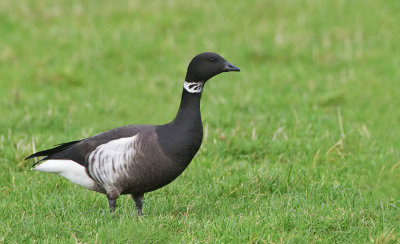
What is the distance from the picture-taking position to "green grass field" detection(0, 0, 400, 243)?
5.96 m

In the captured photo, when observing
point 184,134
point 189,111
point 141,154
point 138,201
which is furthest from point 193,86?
point 138,201

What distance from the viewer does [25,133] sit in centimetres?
970

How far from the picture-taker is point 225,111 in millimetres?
10797

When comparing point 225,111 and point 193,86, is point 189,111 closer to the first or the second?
point 193,86

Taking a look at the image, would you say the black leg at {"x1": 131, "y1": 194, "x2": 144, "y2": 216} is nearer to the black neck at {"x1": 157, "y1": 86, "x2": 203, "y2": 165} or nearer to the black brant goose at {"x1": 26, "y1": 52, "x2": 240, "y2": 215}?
the black brant goose at {"x1": 26, "y1": 52, "x2": 240, "y2": 215}

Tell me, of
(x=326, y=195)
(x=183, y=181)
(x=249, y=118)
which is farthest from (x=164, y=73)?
(x=326, y=195)

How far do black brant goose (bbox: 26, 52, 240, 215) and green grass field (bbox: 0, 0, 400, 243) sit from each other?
36 cm

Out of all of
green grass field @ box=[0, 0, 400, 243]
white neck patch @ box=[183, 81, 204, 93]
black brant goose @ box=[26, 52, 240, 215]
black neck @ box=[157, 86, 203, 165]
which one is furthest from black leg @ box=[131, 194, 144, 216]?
white neck patch @ box=[183, 81, 204, 93]

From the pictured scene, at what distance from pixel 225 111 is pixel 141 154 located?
4.71 metres

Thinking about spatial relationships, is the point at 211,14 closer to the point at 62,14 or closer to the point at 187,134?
the point at 62,14

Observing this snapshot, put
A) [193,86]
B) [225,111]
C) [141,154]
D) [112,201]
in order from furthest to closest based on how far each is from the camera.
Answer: [225,111] → [193,86] → [112,201] → [141,154]

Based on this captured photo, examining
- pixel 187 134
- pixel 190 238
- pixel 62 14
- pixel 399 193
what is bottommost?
pixel 399 193

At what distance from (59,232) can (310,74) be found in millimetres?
8432

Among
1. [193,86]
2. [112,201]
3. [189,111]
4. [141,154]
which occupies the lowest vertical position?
[112,201]
